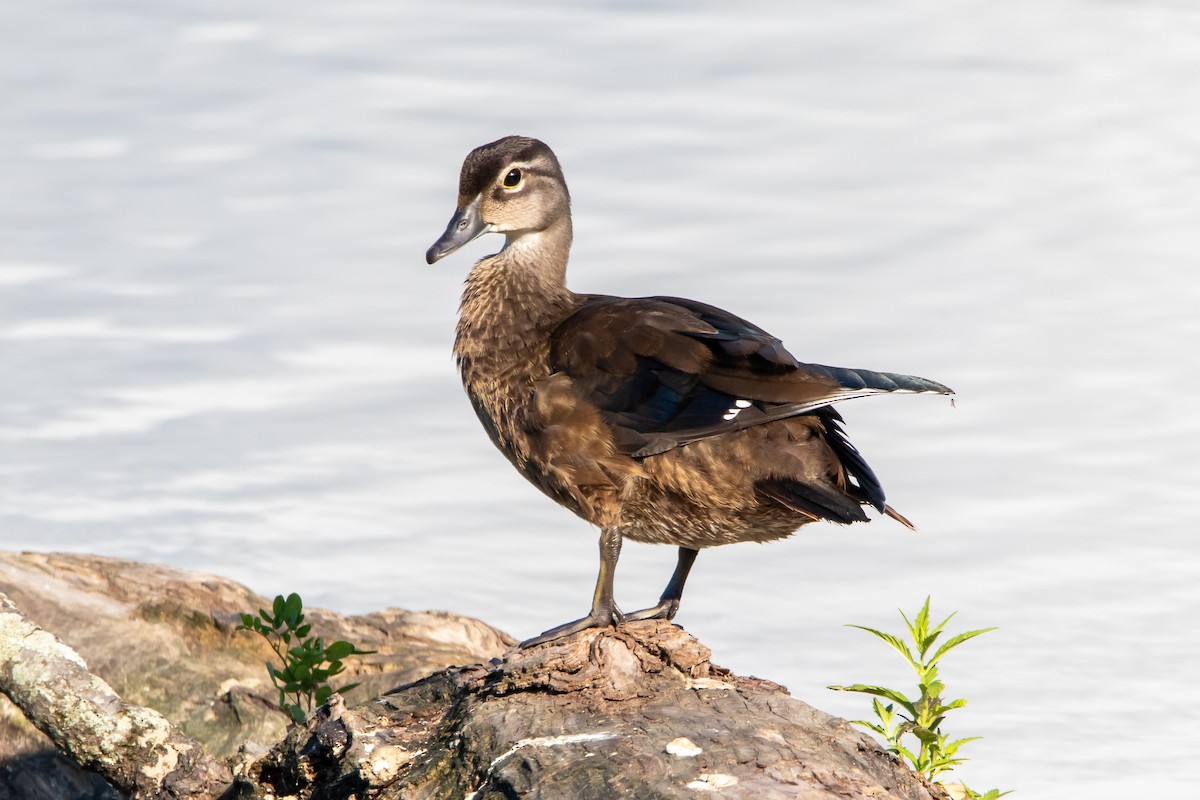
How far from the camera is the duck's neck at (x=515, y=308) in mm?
5723

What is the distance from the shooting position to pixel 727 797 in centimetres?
371

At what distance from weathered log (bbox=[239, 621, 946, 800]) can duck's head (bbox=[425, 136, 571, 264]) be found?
2.38 metres

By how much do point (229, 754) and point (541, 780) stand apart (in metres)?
2.29

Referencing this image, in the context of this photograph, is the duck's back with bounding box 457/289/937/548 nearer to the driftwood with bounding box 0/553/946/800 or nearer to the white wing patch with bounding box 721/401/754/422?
the white wing patch with bounding box 721/401/754/422

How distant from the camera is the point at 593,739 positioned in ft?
13.1

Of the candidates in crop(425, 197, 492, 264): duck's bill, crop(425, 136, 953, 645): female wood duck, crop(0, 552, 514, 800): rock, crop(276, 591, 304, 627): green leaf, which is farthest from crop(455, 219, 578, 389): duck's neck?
crop(0, 552, 514, 800): rock

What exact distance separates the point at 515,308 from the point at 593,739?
234 centimetres

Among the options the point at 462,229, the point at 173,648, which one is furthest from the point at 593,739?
the point at 462,229

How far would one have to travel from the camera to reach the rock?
555 centimetres

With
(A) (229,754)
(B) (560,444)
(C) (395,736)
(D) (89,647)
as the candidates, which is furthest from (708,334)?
(D) (89,647)

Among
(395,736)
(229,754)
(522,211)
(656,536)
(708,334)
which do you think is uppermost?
(522,211)

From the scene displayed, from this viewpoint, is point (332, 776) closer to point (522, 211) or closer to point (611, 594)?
point (611, 594)

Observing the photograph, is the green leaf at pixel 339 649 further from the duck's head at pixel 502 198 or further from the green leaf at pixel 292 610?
the duck's head at pixel 502 198

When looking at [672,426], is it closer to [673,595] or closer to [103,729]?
[673,595]
